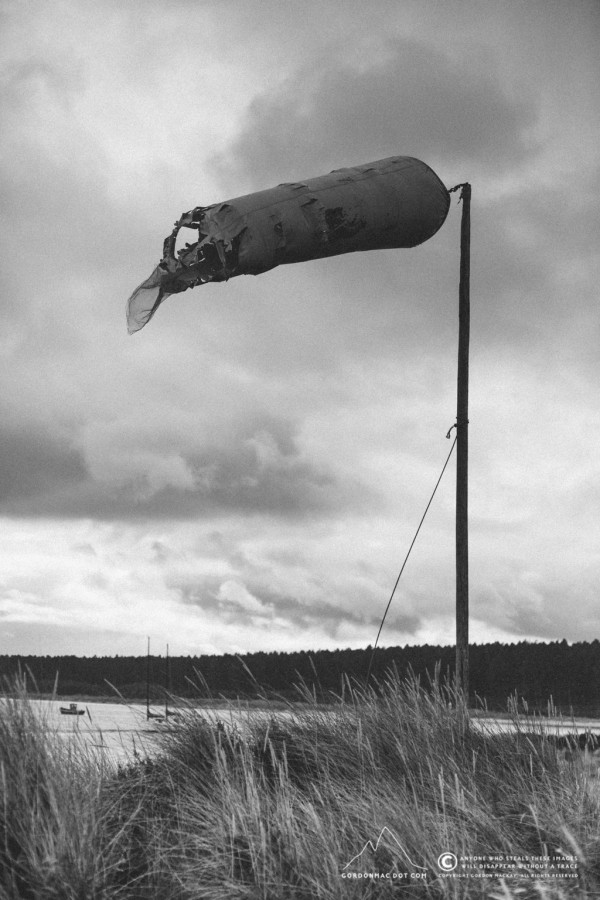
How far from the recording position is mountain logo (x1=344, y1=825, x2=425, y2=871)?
6180 millimetres

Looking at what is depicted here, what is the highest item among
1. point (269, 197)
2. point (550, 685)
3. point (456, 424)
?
point (269, 197)

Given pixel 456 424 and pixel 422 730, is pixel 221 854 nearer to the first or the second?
pixel 422 730

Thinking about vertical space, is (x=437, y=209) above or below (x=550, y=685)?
above

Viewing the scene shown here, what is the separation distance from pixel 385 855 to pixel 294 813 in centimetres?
84

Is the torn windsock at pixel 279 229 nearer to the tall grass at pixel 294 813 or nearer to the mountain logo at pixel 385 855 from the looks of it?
the tall grass at pixel 294 813

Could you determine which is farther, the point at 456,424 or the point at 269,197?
the point at 456,424

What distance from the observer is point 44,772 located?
5867 mm

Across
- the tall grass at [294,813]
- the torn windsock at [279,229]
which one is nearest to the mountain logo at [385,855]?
the tall grass at [294,813]

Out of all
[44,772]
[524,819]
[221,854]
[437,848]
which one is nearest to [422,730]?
[524,819]

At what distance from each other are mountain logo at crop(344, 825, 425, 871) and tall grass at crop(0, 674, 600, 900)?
1cm

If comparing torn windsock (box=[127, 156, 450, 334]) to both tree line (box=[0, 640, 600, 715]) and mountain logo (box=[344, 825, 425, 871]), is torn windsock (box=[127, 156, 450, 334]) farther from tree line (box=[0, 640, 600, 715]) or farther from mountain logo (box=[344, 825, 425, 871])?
tree line (box=[0, 640, 600, 715])

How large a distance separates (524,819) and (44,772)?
3745 millimetres

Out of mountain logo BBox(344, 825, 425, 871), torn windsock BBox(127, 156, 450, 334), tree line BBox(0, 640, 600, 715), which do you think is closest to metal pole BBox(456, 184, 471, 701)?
torn windsock BBox(127, 156, 450, 334)

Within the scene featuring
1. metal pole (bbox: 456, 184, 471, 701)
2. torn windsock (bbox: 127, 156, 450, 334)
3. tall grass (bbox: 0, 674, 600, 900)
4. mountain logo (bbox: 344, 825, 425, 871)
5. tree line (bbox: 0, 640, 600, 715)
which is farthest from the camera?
tree line (bbox: 0, 640, 600, 715)
